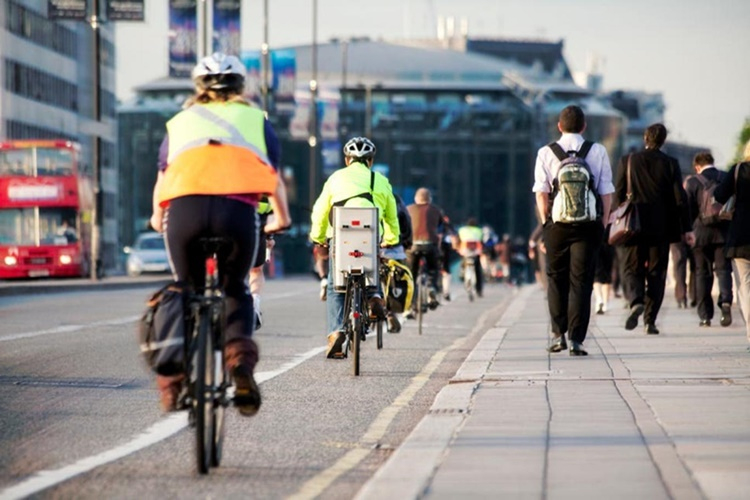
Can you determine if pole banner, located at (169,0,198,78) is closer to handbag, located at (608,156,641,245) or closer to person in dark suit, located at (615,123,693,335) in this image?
person in dark suit, located at (615,123,693,335)

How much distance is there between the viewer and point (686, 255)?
971 inches

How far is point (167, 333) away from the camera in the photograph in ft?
26.8

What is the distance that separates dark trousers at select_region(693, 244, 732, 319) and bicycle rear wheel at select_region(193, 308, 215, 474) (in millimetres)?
12444

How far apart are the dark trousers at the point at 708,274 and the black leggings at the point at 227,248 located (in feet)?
40.0

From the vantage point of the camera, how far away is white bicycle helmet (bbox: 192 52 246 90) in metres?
8.66

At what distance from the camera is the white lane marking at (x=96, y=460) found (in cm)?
783

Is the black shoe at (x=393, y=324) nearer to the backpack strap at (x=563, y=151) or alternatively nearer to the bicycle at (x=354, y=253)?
the bicycle at (x=354, y=253)

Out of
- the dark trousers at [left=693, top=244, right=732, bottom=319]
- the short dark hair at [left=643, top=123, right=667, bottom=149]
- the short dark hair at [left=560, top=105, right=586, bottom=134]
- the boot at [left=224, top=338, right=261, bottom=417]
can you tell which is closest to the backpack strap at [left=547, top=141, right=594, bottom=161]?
the short dark hair at [left=560, top=105, right=586, bottom=134]

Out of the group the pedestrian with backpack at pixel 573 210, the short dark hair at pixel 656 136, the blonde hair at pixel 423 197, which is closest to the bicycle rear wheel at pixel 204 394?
the pedestrian with backpack at pixel 573 210

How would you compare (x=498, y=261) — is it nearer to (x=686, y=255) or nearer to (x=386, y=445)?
(x=686, y=255)

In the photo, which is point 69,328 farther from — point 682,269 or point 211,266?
point 211,266

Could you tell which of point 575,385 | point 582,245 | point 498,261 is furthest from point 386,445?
point 498,261

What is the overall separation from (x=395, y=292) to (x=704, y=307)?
4.06 metres

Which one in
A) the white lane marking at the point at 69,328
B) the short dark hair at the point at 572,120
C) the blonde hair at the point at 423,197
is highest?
the short dark hair at the point at 572,120
